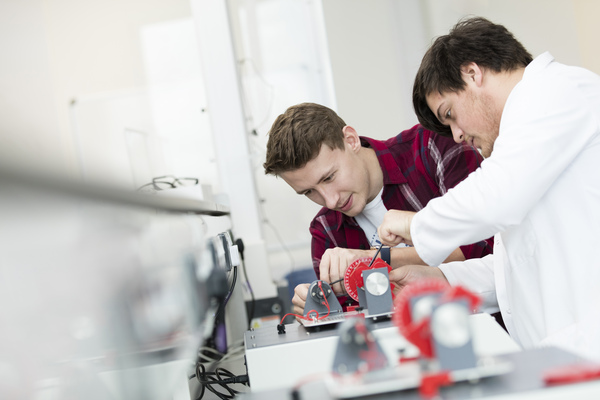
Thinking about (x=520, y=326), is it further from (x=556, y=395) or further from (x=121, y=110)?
(x=121, y=110)

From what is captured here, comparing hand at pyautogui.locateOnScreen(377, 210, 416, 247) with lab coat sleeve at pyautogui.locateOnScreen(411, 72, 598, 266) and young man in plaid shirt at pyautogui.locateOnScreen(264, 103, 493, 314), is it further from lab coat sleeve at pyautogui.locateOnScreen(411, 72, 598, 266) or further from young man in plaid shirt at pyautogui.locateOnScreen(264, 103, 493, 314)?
young man in plaid shirt at pyautogui.locateOnScreen(264, 103, 493, 314)

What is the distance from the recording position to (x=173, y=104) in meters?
3.81

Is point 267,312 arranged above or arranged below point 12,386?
below

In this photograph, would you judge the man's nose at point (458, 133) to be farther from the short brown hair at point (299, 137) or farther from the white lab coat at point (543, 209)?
the short brown hair at point (299, 137)

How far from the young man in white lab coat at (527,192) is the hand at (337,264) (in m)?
0.23

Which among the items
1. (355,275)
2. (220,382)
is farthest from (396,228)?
(220,382)

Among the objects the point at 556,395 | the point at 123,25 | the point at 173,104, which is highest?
the point at 123,25

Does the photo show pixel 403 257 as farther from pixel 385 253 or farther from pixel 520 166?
pixel 520 166

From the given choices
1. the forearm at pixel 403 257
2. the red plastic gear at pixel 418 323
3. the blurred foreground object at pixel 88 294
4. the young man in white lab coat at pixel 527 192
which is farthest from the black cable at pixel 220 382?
the red plastic gear at pixel 418 323

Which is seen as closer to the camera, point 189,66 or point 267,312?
point 267,312

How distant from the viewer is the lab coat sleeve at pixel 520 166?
99 cm

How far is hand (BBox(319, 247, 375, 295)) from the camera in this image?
4.67ft

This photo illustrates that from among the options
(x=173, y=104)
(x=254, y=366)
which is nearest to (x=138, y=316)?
(x=254, y=366)

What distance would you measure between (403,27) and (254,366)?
2859mm
